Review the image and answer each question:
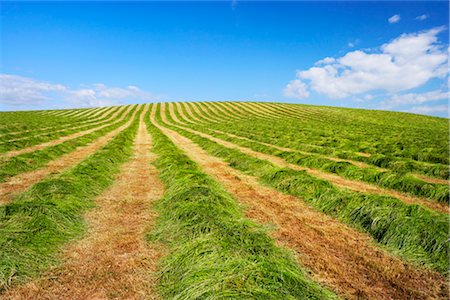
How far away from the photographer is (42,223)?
18.0 feet

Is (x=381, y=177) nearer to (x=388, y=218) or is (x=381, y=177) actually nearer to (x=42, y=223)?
(x=388, y=218)

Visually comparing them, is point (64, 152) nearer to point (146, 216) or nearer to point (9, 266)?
point (146, 216)

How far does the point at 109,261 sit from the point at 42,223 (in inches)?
80.5

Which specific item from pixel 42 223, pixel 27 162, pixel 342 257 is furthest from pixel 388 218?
pixel 27 162

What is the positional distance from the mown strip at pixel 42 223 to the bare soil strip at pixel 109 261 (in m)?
0.26

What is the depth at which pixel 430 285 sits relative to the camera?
414 centimetres

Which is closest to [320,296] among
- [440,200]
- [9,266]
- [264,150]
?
[9,266]

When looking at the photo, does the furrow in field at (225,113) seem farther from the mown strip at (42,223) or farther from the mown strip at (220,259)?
the mown strip at (220,259)

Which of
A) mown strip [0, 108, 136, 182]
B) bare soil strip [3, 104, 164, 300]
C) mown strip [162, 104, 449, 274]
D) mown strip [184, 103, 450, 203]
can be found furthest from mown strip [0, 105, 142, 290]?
mown strip [184, 103, 450, 203]

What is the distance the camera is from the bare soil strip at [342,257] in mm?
3973

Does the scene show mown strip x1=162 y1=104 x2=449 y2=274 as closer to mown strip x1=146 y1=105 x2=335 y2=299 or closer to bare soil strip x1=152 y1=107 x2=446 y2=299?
bare soil strip x1=152 y1=107 x2=446 y2=299

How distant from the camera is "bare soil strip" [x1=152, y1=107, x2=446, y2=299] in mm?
3973

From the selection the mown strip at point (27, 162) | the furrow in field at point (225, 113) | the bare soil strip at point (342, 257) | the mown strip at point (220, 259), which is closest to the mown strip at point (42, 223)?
the mown strip at point (220, 259)

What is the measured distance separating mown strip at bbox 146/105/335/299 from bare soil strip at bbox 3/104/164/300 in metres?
0.35
